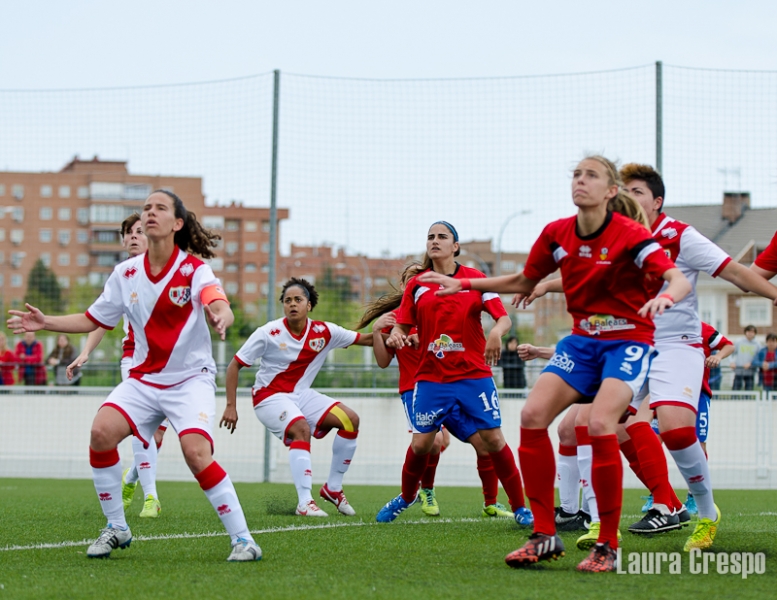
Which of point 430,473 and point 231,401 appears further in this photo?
point 430,473

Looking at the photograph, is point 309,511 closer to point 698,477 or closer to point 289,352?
point 289,352

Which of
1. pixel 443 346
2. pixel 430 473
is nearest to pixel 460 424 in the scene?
pixel 443 346

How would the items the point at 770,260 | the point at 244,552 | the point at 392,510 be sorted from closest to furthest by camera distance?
the point at 244,552, the point at 770,260, the point at 392,510

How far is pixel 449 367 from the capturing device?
6910 millimetres

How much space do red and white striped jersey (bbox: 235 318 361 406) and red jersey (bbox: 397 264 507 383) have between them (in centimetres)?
144

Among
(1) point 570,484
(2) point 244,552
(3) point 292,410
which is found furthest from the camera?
(3) point 292,410

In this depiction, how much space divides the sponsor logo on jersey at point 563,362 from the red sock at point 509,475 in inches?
76.2

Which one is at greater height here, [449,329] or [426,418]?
[449,329]

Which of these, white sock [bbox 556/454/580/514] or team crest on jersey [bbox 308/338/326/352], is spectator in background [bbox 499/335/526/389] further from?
white sock [bbox 556/454/580/514]

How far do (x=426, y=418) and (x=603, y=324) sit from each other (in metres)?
2.32

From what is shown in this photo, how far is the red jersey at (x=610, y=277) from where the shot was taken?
478 cm

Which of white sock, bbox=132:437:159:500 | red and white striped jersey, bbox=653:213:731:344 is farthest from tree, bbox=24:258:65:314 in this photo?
red and white striped jersey, bbox=653:213:731:344

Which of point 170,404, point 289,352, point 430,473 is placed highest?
point 289,352

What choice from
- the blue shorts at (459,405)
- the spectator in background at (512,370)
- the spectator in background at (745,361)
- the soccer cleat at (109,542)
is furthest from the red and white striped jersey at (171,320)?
the spectator in background at (745,361)
